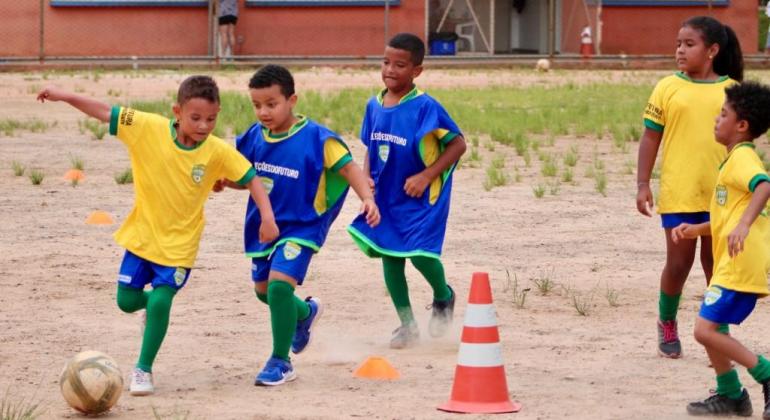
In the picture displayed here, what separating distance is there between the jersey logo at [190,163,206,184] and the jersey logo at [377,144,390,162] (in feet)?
4.16

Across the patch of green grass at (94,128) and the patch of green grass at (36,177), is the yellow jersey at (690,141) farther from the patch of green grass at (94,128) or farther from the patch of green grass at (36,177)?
the patch of green grass at (94,128)

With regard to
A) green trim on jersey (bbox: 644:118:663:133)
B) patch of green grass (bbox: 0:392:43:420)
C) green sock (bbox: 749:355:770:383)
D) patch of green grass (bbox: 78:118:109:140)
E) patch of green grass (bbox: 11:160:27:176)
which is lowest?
patch of green grass (bbox: 0:392:43:420)

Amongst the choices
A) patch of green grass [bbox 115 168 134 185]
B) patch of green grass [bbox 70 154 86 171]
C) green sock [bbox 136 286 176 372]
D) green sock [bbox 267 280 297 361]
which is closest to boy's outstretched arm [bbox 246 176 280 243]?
green sock [bbox 267 280 297 361]

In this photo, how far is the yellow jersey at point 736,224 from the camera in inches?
222

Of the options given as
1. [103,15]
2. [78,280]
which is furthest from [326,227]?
[103,15]

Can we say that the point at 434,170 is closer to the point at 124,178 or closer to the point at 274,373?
the point at 274,373

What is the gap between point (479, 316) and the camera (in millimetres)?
5910

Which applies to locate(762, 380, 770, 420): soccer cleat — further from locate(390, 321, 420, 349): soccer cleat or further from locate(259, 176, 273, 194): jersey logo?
locate(259, 176, 273, 194): jersey logo

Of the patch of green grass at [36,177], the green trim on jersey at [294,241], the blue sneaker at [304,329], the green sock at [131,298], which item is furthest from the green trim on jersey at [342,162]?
the patch of green grass at [36,177]

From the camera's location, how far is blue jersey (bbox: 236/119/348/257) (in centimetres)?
645

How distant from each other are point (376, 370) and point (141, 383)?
1.08 m

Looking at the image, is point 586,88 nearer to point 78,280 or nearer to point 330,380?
point 78,280

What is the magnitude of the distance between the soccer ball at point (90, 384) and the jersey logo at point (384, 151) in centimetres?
202


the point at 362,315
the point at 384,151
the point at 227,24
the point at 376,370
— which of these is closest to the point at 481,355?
the point at 376,370
